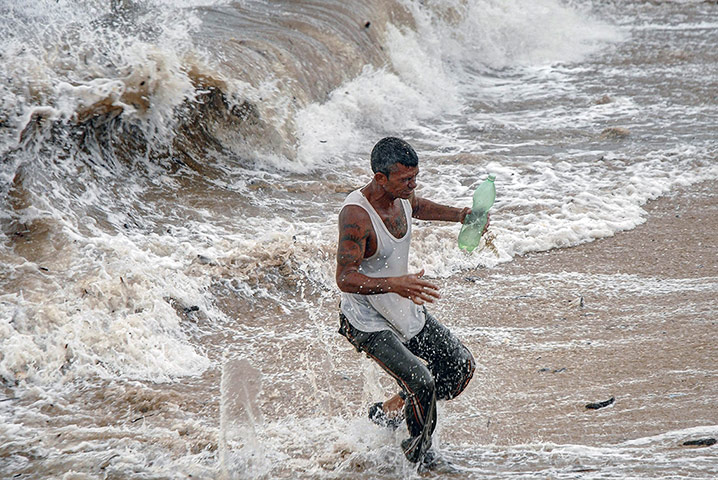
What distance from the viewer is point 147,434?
4.48m

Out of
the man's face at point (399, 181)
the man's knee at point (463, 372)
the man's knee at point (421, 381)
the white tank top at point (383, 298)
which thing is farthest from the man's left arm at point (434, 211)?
the man's knee at point (421, 381)

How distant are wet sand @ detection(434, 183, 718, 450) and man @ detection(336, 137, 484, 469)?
0.72 meters

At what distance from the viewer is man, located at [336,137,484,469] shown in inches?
142

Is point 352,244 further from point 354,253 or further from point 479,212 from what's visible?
point 479,212

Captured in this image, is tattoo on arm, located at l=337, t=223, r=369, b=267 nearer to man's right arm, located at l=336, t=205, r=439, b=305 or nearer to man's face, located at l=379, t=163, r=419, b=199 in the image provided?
man's right arm, located at l=336, t=205, r=439, b=305

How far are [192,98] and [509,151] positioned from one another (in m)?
4.65

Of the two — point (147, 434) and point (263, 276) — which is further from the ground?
point (263, 276)

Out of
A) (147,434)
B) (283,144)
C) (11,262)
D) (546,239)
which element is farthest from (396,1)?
(147,434)

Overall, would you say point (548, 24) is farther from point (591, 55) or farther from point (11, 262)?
point (11, 262)

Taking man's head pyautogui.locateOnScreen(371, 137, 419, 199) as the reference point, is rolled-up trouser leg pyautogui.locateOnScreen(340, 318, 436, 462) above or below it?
below

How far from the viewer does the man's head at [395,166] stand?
3.63 m

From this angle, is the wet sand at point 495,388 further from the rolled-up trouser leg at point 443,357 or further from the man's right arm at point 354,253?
the man's right arm at point 354,253

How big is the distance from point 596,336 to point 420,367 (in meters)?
2.62

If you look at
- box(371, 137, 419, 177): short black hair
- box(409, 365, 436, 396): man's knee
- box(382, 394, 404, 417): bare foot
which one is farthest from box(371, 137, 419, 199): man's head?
box(382, 394, 404, 417): bare foot
